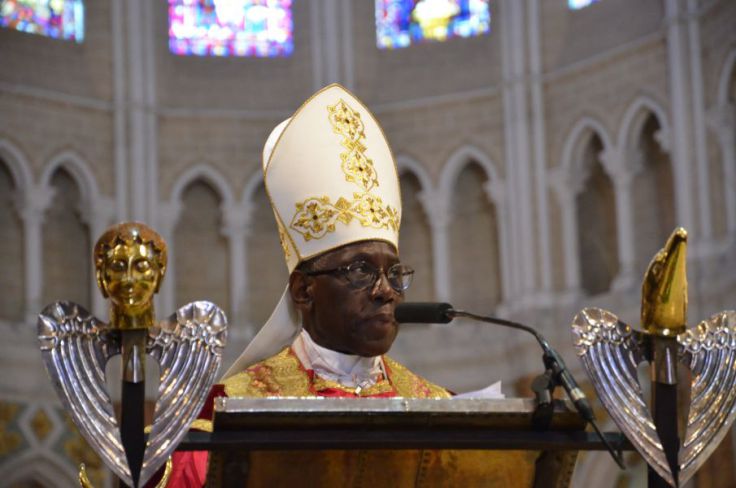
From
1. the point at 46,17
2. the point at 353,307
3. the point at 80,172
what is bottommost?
the point at 353,307

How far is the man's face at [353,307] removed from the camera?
4.73m

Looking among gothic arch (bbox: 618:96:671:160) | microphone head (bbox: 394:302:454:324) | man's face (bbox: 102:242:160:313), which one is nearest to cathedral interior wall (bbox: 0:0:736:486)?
gothic arch (bbox: 618:96:671:160)


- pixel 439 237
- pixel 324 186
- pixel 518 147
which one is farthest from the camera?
pixel 439 237

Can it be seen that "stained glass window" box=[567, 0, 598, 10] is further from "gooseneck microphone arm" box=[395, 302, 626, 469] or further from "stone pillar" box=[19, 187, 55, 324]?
"gooseneck microphone arm" box=[395, 302, 626, 469]

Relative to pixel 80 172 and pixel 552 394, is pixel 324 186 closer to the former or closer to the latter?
pixel 552 394

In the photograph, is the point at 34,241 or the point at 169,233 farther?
the point at 169,233

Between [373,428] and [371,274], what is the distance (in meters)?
1.31

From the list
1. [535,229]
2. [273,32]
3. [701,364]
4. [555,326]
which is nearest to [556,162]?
[535,229]

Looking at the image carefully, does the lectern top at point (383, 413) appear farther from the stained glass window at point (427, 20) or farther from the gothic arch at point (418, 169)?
the stained glass window at point (427, 20)

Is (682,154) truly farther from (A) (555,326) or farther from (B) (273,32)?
(B) (273,32)

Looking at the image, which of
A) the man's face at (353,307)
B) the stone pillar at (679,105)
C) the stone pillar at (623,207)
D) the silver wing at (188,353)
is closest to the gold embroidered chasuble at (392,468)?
the silver wing at (188,353)

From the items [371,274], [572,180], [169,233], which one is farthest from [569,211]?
[371,274]

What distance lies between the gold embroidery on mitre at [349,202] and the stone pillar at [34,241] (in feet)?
34.9

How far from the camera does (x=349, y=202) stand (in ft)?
16.4
